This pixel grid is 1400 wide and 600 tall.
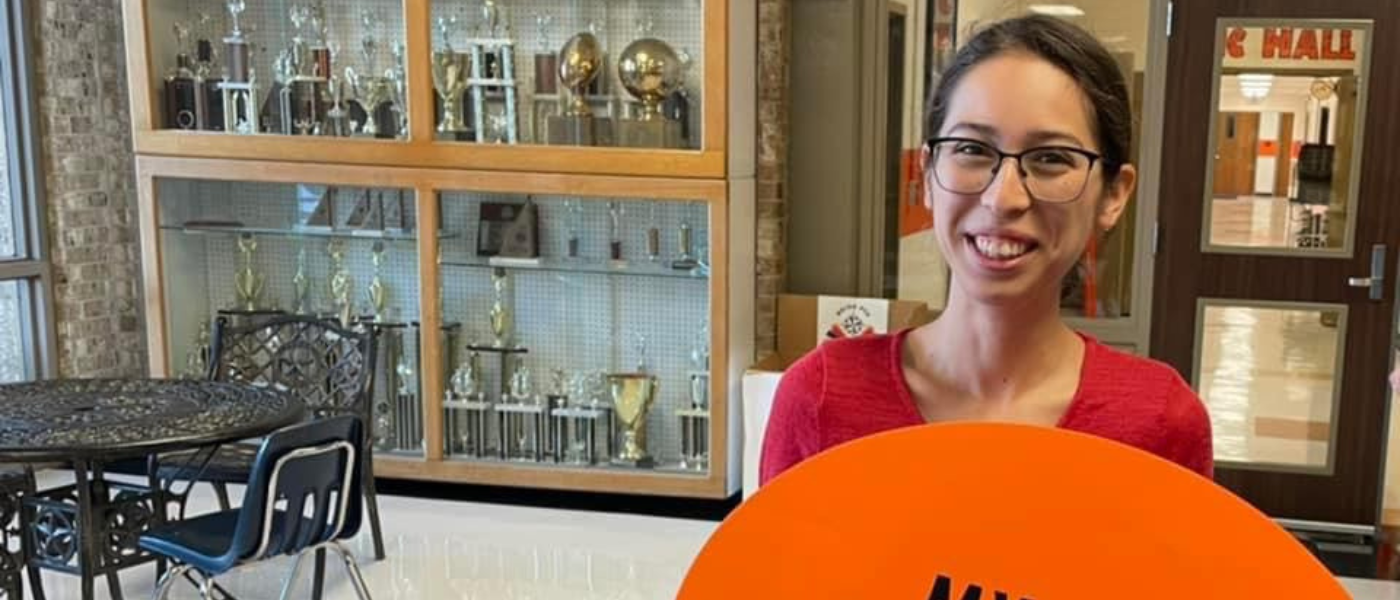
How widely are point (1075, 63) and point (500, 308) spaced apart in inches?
149

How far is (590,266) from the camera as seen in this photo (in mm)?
4500

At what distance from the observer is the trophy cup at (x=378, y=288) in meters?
4.65

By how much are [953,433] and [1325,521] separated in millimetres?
3752

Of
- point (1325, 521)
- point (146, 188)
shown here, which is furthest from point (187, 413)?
point (1325, 521)

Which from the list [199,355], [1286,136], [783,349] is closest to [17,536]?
[199,355]

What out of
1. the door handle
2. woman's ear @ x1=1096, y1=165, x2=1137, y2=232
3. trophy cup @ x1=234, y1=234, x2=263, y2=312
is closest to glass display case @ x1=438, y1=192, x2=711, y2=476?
trophy cup @ x1=234, y1=234, x2=263, y2=312

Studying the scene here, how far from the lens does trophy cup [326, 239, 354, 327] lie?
4.71m

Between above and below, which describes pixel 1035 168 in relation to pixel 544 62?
below

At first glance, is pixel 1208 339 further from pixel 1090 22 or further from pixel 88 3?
pixel 88 3

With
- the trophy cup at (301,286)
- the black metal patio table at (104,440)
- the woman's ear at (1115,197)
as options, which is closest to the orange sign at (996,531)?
the woman's ear at (1115,197)

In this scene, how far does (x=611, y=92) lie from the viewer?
432 cm

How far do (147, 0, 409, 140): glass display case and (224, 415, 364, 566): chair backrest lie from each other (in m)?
1.92

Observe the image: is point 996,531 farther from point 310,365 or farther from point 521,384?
point 521,384

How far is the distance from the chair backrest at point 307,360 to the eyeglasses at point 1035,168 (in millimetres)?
3109
